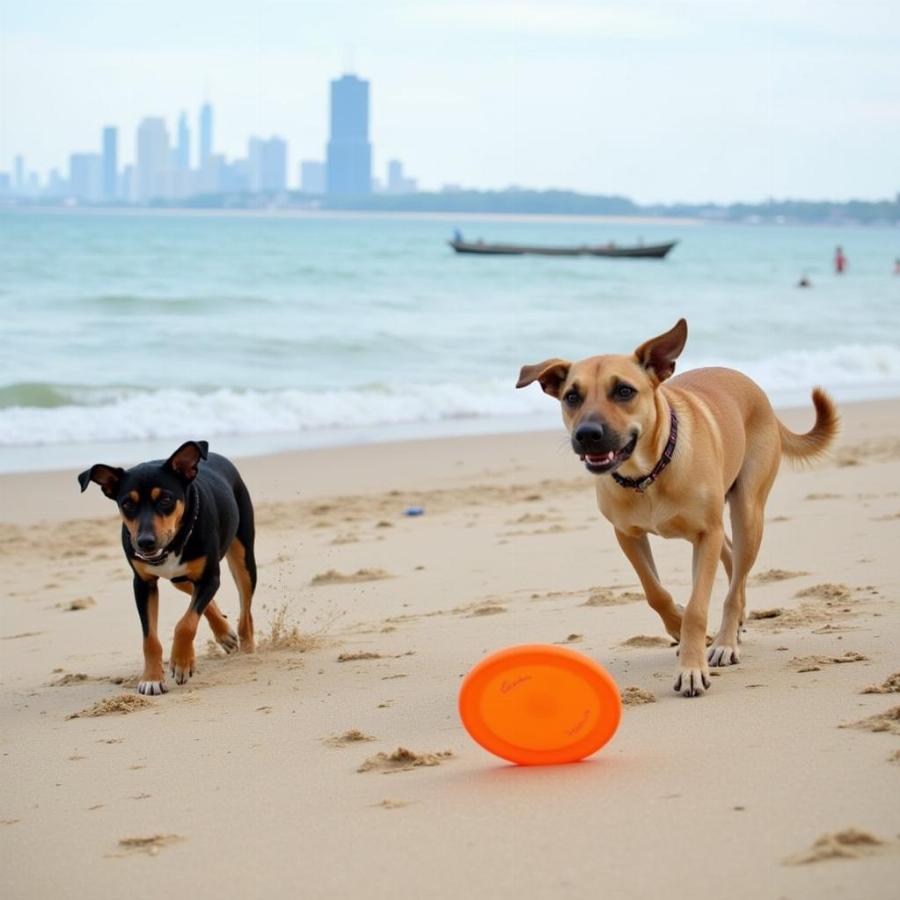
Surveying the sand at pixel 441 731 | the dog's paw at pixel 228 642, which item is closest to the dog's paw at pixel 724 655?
the sand at pixel 441 731

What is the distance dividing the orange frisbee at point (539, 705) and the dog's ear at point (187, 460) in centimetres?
243

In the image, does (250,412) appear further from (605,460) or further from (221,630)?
(605,460)

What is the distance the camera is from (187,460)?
20.7 ft

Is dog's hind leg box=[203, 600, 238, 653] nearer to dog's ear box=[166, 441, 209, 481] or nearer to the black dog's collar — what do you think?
the black dog's collar

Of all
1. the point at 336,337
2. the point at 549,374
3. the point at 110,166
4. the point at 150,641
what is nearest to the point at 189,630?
the point at 150,641

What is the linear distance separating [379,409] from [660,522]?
1216 cm

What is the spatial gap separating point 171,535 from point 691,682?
235 cm

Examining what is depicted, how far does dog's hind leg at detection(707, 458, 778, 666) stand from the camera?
5855 millimetres

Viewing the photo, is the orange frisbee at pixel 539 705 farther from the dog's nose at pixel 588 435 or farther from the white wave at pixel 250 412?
the white wave at pixel 250 412

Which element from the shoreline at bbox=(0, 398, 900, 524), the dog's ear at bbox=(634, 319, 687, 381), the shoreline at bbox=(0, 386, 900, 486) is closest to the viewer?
the dog's ear at bbox=(634, 319, 687, 381)

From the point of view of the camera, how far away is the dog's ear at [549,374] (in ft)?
18.7

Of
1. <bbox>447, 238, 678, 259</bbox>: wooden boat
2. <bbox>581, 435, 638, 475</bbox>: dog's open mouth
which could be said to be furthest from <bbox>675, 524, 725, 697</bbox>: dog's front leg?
<bbox>447, 238, 678, 259</bbox>: wooden boat

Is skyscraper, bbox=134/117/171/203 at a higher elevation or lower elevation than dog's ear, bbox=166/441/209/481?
higher

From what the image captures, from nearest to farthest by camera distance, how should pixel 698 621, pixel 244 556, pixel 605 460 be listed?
1. pixel 605 460
2. pixel 698 621
3. pixel 244 556
